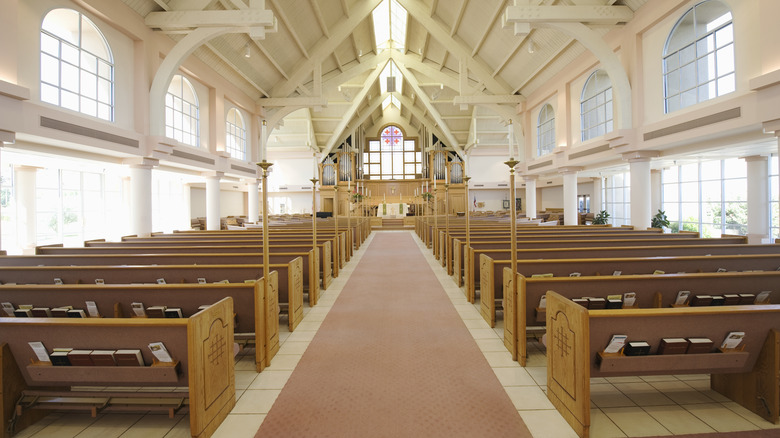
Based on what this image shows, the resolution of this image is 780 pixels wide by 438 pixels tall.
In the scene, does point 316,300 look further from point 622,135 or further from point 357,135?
point 357,135

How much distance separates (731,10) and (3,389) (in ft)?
29.5

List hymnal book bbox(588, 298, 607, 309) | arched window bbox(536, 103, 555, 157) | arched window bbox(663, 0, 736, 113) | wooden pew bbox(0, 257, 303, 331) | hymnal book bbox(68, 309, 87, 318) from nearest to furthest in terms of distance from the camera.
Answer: hymnal book bbox(68, 309, 87, 318), hymnal book bbox(588, 298, 607, 309), wooden pew bbox(0, 257, 303, 331), arched window bbox(663, 0, 736, 113), arched window bbox(536, 103, 555, 157)

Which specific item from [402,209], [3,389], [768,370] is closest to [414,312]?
[768,370]

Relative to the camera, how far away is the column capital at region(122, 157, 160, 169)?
23.8 feet

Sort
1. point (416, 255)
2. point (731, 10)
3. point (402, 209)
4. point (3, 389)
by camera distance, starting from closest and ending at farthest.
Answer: point (3, 389) < point (731, 10) < point (416, 255) < point (402, 209)

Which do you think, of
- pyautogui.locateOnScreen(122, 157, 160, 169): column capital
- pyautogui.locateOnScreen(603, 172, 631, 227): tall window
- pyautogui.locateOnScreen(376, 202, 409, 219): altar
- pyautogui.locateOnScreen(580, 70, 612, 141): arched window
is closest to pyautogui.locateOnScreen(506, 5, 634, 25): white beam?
pyautogui.locateOnScreen(580, 70, 612, 141): arched window

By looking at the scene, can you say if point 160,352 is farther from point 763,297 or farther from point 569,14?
point 569,14

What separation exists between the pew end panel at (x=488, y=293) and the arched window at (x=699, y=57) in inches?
202

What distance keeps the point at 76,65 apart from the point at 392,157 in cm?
1896

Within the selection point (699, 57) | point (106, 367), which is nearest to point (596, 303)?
point (106, 367)

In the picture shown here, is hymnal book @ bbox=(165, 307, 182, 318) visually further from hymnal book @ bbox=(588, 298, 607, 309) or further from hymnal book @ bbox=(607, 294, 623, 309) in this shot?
hymnal book @ bbox=(607, 294, 623, 309)

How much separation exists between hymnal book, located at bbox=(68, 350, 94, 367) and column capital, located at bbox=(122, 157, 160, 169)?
6451 millimetres

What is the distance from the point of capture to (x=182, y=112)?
905 cm

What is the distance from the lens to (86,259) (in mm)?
4160
